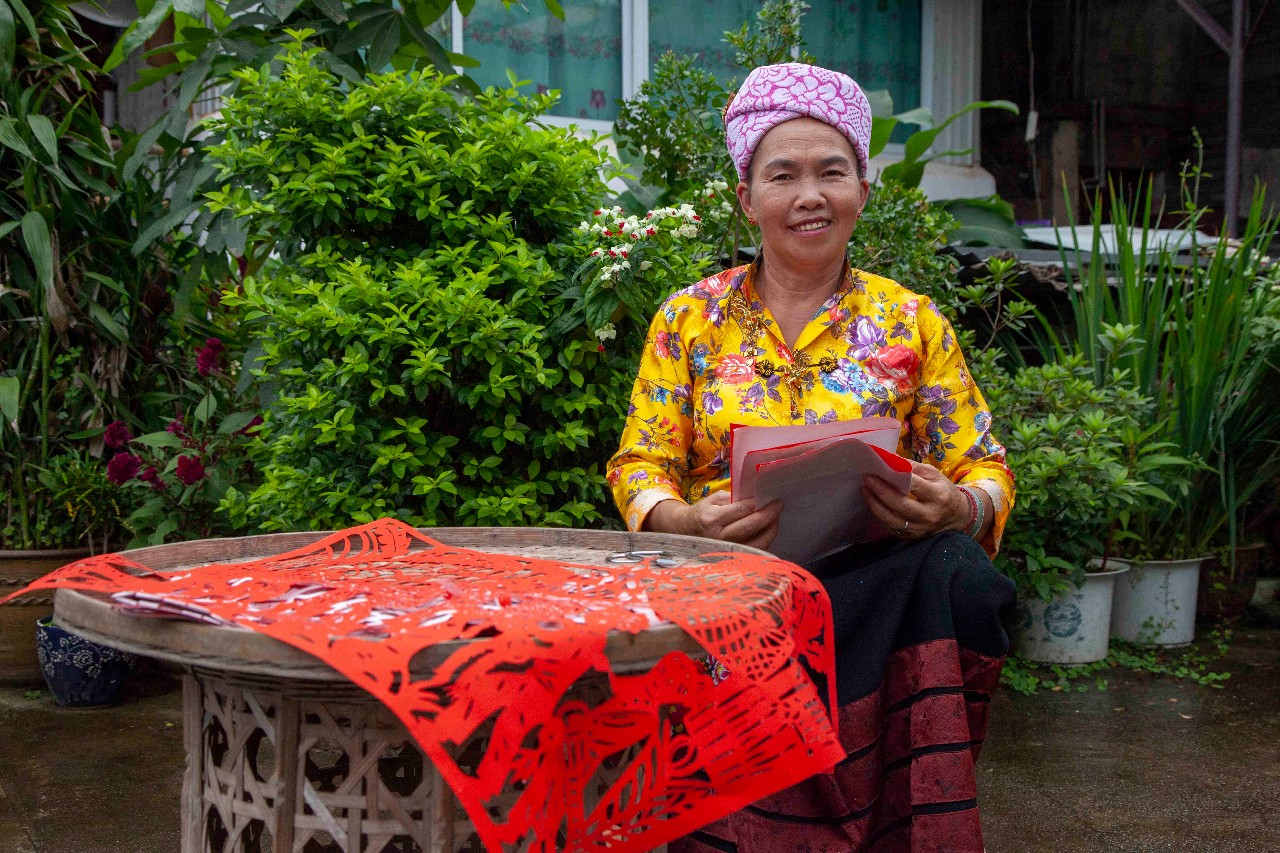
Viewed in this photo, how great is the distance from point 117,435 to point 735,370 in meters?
2.22

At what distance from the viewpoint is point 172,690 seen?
3430 millimetres

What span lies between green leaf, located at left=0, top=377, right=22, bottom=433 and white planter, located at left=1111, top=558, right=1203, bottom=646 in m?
3.58

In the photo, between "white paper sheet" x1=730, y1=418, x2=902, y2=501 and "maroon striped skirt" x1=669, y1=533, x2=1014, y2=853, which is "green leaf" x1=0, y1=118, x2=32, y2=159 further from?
"maroon striped skirt" x1=669, y1=533, x2=1014, y2=853

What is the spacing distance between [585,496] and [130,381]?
2.06 m

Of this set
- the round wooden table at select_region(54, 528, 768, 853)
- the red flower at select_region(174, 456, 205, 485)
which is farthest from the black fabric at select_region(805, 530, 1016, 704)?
the red flower at select_region(174, 456, 205, 485)

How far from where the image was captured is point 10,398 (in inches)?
123

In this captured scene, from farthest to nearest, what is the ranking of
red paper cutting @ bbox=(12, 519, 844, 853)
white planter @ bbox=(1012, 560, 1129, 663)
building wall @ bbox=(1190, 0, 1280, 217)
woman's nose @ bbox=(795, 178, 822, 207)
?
building wall @ bbox=(1190, 0, 1280, 217) → white planter @ bbox=(1012, 560, 1129, 663) → woman's nose @ bbox=(795, 178, 822, 207) → red paper cutting @ bbox=(12, 519, 844, 853)

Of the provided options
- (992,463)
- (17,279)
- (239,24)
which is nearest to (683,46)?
(239,24)

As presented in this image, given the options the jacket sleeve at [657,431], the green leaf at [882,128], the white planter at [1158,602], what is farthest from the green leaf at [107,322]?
the white planter at [1158,602]

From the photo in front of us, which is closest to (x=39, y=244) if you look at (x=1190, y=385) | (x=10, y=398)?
(x=10, y=398)

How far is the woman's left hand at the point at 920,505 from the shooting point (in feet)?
5.44

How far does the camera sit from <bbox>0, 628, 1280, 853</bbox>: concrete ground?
2.36 metres

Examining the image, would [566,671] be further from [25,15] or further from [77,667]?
[25,15]

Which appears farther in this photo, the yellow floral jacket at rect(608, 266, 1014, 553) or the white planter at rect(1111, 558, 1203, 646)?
the white planter at rect(1111, 558, 1203, 646)
